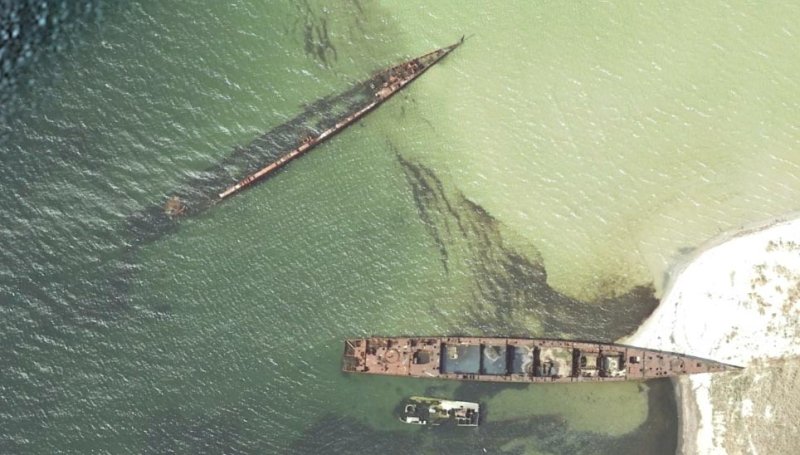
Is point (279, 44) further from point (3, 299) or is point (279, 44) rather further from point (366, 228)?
point (3, 299)

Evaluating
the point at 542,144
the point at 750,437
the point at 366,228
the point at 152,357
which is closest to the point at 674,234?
the point at 542,144

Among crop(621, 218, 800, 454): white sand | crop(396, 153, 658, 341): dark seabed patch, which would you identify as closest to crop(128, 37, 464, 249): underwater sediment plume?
crop(396, 153, 658, 341): dark seabed patch

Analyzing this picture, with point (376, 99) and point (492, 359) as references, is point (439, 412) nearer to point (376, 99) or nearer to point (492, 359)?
point (492, 359)

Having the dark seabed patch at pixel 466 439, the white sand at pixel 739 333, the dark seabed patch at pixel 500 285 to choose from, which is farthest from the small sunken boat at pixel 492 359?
the white sand at pixel 739 333

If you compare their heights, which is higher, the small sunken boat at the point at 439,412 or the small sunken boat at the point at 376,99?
the small sunken boat at the point at 376,99

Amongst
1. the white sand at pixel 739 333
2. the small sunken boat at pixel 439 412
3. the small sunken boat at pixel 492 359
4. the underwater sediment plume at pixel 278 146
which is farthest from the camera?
the underwater sediment plume at pixel 278 146

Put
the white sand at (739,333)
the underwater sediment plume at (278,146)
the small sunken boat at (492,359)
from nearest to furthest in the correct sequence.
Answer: the white sand at (739,333) < the small sunken boat at (492,359) < the underwater sediment plume at (278,146)

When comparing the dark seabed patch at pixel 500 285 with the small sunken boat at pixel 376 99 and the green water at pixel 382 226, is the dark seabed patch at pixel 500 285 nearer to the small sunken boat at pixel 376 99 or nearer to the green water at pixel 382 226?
the green water at pixel 382 226
